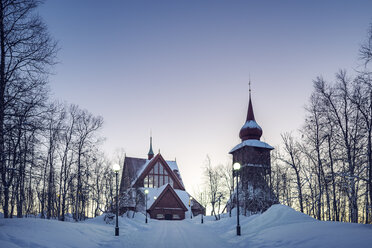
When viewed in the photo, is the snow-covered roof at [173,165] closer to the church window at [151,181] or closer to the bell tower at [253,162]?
the church window at [151,181]

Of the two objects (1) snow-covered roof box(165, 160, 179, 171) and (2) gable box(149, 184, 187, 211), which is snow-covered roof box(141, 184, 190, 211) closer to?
(2) gable box(149, 184, 187, 211)

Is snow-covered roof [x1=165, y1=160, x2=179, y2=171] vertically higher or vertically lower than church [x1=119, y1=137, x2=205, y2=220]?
higher

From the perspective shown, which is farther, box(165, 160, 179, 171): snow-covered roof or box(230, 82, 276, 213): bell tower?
box(165, 160, 179, 171): snow-covered roof

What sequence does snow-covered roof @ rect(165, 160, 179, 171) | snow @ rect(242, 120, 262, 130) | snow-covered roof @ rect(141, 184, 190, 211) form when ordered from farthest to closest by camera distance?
snow-covered roof @ rect(165, 160, 179, 171) < snow @ rect(242, 120, 262, 130) < snow-covered roof @ rect(141, 184, 190, 211)

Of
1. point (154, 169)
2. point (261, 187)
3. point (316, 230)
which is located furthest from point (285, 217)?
point (154, 169)

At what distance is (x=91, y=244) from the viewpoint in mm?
10453

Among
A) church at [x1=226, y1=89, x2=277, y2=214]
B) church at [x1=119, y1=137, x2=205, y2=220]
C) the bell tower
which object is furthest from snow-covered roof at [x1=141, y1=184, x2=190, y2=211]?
the bell tower

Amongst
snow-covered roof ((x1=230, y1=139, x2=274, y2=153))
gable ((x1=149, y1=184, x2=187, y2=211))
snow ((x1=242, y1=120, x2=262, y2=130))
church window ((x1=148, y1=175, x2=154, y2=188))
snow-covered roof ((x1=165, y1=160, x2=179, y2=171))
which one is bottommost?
gable ((x1=149, y1=184, x2=187, y2=211))

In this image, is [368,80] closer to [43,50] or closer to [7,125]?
[43,50]

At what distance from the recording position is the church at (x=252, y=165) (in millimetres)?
32531

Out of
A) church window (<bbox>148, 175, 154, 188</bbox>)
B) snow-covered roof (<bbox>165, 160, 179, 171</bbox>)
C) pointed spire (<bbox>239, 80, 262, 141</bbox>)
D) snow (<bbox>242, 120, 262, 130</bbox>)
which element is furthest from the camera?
snow-covered roof (<bbox>165, 160, 179, 171</bbox>)

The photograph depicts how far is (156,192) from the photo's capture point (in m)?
46.8

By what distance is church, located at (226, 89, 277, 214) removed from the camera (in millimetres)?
32531

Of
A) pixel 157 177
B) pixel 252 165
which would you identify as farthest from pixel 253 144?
pixel 157 177
